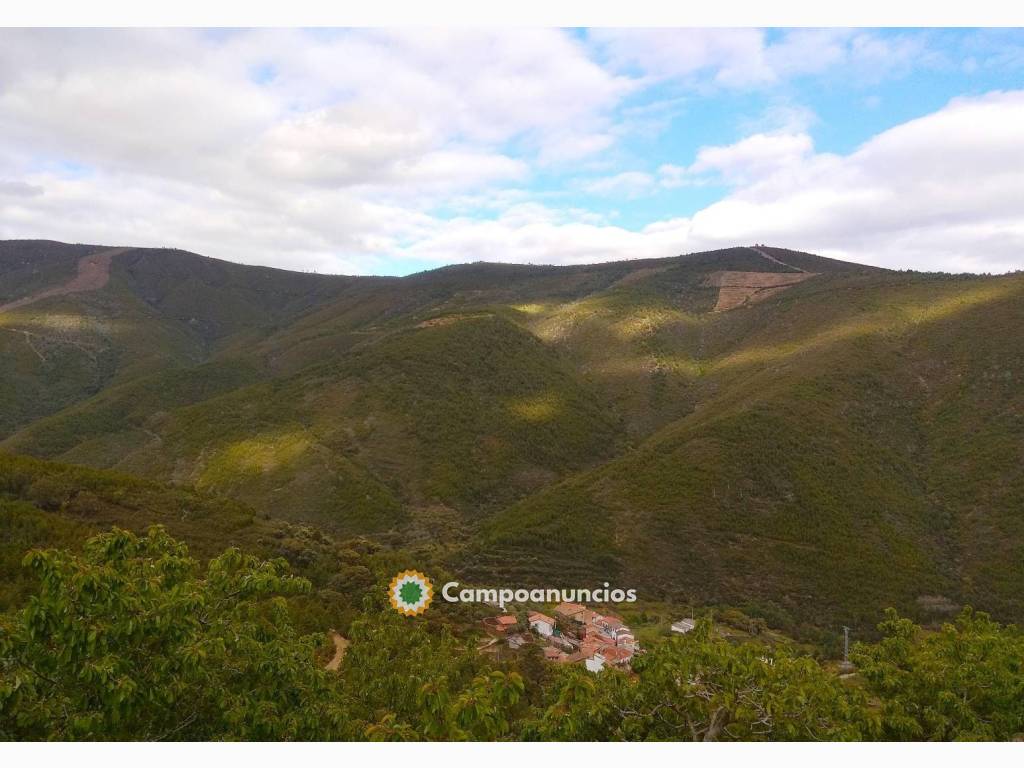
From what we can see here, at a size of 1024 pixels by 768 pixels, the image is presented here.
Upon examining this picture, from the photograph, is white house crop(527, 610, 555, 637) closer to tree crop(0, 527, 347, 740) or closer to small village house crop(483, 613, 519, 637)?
small village house crop(483, 613, 519, 637)

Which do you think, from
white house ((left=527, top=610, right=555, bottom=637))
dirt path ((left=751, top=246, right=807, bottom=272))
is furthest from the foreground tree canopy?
dirt path ((left=751, top=246, right=807, bottom=272))

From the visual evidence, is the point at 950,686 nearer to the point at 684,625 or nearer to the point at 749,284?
the point at 684,625

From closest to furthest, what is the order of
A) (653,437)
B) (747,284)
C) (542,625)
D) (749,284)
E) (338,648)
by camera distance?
(338,648)
(542,625)
(653,437)
(749,284)
(747,284)

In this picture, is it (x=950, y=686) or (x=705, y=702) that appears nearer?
(x=705, y=702)

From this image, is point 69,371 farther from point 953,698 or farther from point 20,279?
point 953,698

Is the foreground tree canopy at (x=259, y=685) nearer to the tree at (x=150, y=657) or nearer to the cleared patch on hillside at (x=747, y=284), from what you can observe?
the tree at (x=150, y=657)

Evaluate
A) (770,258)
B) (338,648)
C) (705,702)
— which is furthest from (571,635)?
(770,258)
